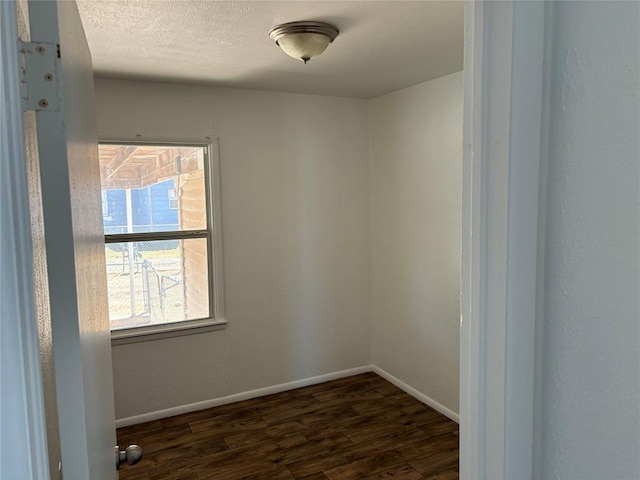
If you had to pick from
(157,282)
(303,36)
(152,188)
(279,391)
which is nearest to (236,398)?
(279,391)

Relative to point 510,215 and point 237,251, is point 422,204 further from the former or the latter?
point 510,215

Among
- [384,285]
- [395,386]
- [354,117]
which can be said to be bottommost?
[395,386]

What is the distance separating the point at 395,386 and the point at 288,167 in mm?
1968

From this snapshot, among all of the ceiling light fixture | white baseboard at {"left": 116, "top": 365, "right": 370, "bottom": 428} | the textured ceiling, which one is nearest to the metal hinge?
the textured ceiling

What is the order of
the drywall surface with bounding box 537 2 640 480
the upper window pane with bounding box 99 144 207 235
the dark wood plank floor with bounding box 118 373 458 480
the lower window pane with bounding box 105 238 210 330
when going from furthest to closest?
the lower window pane with bounding box 105 238 210 330, the upper window pane with bounding box 99 144 207 235, the dark wood plank floor with bounding box 118 373 458 480, the drywall surface with bounding box 537 2 640 480

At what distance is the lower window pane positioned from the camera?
3359 mm

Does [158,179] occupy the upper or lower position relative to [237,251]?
upper

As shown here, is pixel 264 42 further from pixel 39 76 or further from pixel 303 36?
pixel 39 76

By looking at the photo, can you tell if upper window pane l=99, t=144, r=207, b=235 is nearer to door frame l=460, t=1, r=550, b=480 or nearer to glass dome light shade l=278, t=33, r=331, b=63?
glass dome light shade l=278, t=33, r=331, b=63

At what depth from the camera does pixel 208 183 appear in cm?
352

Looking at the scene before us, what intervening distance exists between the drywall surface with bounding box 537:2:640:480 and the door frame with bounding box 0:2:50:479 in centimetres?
85

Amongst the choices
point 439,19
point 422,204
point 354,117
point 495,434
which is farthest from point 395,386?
point 495,434

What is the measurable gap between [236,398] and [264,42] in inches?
102

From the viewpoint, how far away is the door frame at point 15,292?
65cm
